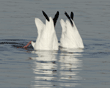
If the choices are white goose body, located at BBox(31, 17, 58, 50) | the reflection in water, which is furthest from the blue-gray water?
white goose body, located at BBox(31, 17, 58, 50)

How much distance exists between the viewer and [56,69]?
51.8ft

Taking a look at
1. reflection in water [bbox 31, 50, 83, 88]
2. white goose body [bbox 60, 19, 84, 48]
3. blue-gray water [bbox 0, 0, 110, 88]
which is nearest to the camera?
reflection in water [bbox 31, 50, 83, 88]

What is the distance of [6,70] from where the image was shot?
15.3m

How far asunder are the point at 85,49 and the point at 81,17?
14.2 m

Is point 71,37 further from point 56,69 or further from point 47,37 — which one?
point 56,69

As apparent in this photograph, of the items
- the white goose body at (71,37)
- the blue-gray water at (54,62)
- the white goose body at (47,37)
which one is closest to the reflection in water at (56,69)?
the blue-gray water at (54,62)

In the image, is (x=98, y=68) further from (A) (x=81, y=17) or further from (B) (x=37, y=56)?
(A) (x=81, y=17)

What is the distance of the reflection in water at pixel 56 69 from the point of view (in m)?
13.5

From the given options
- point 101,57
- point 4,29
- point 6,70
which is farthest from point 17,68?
point 4,29

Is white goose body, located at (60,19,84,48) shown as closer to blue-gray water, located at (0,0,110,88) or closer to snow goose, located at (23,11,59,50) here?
blue-gray water, located at (0,0,110,88)

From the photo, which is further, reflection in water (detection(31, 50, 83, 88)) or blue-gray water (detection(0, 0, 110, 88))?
blue-gray water (detection(0, 0, 110, 88))

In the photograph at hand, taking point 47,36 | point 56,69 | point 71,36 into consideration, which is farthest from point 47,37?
point 56,69

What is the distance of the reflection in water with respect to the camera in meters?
13.5

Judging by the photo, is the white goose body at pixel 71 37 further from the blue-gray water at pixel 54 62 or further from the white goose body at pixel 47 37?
the white goose body at pixel 47 37
